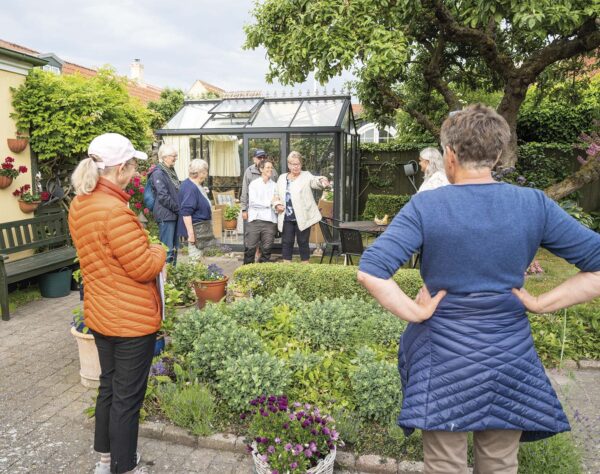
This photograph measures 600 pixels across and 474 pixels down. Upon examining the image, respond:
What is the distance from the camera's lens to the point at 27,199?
696 centimetres

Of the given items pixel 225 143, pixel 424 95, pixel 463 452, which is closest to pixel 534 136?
pixel 424 95

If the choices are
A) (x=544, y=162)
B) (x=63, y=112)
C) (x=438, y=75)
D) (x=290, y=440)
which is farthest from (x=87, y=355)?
(x=544, y=162)

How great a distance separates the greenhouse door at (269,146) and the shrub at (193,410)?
6.69 meters

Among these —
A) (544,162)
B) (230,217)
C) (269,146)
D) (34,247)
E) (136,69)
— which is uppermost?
(136,69)

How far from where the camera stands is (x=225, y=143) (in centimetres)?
1145

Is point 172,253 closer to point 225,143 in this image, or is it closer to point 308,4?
point 308,4

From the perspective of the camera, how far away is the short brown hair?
166cm

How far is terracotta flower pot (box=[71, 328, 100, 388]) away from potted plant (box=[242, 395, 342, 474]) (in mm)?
1684

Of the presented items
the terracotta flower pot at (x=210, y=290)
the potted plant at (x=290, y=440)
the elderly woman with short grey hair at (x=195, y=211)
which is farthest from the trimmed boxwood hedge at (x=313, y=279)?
the potted plant at (x=290, y=440)

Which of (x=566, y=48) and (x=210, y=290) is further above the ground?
(x=566, y=48)

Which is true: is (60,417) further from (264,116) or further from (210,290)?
(264,116)

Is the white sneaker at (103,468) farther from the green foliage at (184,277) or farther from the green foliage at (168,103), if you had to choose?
the green foliage at (168,103)

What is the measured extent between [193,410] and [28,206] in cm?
527

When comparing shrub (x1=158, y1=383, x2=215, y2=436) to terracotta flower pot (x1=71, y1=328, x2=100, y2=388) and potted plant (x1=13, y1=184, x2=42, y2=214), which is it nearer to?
terracotta flower pot (x1=71, y1=328, x2=100, y2=388)
